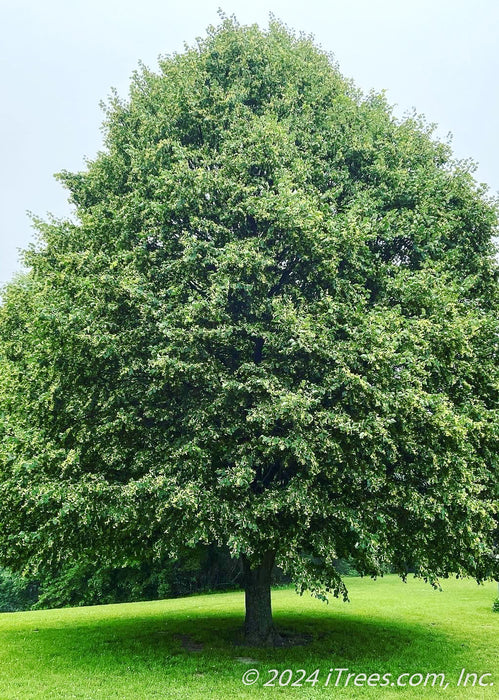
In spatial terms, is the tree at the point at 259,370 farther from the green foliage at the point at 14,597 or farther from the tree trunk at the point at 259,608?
the green foliage at the point at 14,597

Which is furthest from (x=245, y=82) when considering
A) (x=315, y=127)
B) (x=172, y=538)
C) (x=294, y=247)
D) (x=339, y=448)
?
(x=172, y=538)

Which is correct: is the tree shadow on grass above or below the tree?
below

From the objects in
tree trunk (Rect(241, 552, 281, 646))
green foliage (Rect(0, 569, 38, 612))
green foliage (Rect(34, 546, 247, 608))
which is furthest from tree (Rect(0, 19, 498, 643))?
green foliage (Rect(0, 569, 38, 612))

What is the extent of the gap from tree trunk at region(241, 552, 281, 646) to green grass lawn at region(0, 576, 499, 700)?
1.77ft

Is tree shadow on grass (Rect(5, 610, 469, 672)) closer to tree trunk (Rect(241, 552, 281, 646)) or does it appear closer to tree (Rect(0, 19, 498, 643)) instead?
tree trunk (Rect(241, 552, 281, 646))

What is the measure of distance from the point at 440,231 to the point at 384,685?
41.6 ft

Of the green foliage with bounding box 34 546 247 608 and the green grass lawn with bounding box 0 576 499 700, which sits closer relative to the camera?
the green grass lawn with bounding box 0 576 499 700

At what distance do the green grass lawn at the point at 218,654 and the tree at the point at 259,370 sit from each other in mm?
2215

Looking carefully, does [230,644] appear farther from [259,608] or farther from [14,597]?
[14,597]

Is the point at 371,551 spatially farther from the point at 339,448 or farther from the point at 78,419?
the point at 78,419

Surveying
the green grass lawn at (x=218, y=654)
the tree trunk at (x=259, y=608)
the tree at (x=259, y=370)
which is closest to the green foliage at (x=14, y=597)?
the green grass lawn at (x=218, y=654)

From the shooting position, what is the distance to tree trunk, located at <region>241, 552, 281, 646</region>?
15586mm

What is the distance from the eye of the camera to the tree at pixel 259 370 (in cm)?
1228

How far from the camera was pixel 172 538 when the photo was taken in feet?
41.7
